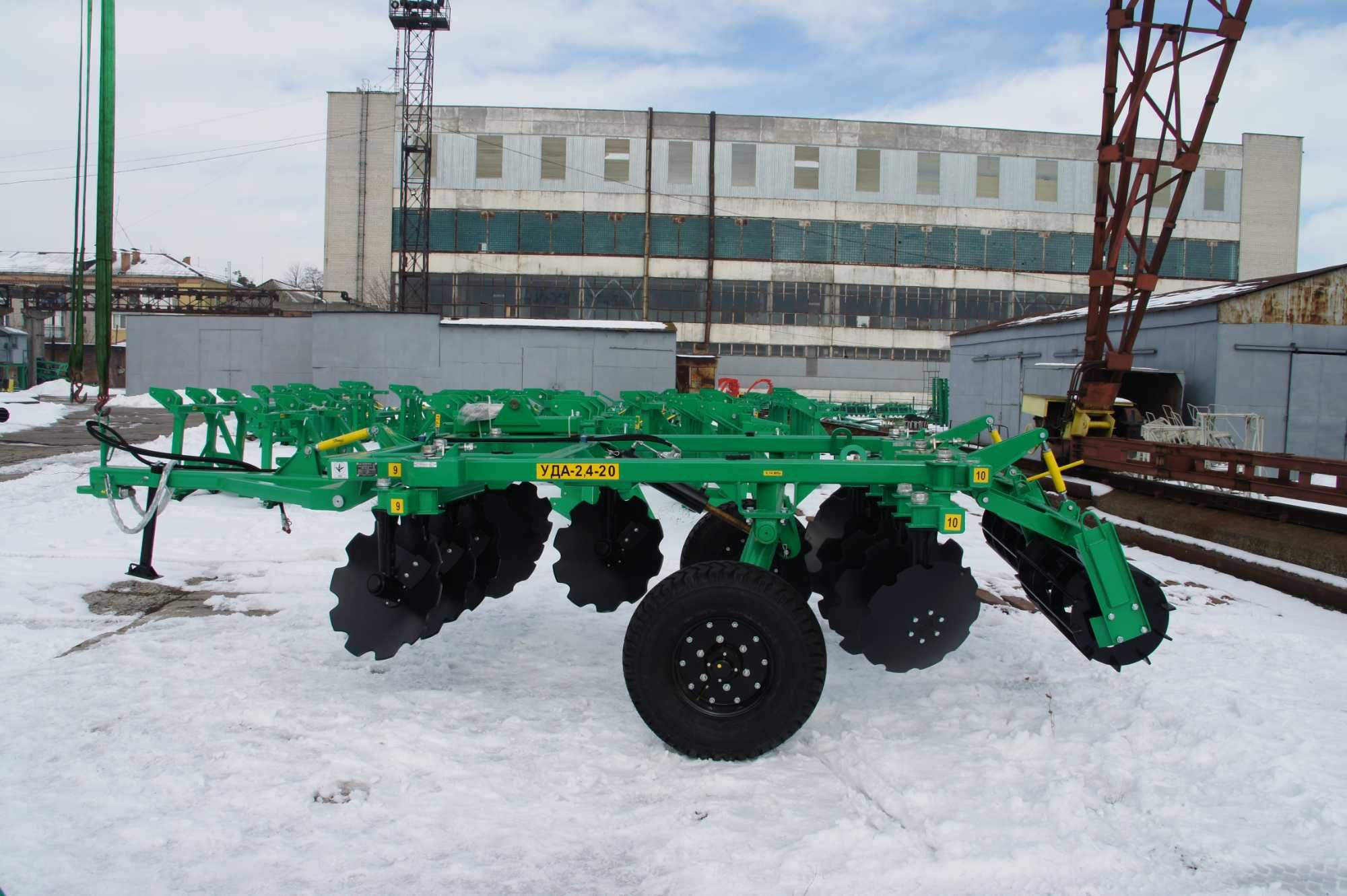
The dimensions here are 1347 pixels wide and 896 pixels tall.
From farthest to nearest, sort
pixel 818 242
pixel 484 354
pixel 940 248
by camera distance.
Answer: pixel 940 248
pixel 818 242
pixel 484 354

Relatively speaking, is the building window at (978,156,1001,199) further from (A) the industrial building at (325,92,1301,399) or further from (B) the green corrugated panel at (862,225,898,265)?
(B) the green corrugated panel at (862,225,898,265)

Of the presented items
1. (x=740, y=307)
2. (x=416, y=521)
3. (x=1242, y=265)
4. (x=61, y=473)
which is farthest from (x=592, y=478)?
(x=1242, y=265)

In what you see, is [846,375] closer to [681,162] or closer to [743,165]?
[743,165]

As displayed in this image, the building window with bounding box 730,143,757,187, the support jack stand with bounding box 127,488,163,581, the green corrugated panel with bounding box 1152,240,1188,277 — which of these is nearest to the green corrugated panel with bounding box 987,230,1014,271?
the green corrugated panel with bounding box 1152,240,1188,277

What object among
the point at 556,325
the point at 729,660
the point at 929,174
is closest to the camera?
the point at 729,660

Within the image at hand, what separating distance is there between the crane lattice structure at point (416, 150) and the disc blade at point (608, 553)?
38591 millimetres

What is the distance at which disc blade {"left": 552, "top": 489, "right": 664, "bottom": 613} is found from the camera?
5.52m

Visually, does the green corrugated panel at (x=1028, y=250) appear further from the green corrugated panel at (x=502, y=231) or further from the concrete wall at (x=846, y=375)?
the green corrugated panel at (x=502, y=231)

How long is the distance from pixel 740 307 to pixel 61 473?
34.9m

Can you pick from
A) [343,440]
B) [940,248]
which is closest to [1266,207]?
[940,248]

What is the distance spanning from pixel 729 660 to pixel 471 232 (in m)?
42.4

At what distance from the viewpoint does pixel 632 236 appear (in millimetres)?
43375

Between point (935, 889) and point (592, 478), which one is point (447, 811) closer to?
point (592, 478)

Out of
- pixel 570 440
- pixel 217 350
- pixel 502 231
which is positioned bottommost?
pixel 570 440
